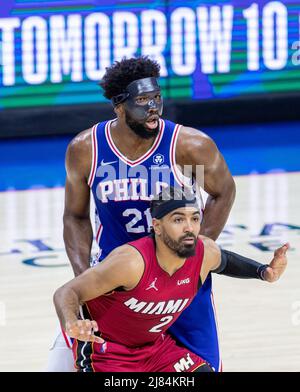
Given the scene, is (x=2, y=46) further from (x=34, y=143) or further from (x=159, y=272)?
(x=159, y=272)

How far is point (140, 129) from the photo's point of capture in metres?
5.79

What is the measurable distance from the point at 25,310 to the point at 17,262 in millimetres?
1186

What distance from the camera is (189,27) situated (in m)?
13.5

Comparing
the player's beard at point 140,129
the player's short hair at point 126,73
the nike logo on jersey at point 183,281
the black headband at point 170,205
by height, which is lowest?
the nike logo on jersey at point 183,281

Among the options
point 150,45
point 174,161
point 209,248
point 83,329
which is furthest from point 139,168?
point 150,45

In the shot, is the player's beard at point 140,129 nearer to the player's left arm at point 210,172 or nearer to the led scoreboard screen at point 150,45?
the player's left arm at point 210,172

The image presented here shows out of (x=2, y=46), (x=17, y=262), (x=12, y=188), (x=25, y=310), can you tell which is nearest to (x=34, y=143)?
(x=2, y=46)

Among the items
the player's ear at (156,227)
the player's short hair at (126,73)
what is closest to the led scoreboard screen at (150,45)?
the player's short hair at (126,73)

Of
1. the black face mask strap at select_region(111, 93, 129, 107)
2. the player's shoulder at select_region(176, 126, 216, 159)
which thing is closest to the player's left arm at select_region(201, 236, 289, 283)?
the player's shoulder at select_region(176, 126, 216, 159)

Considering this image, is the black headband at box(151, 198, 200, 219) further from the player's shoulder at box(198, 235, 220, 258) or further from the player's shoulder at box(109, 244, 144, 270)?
the player's shoulder at box(198, 235, 220, 258)

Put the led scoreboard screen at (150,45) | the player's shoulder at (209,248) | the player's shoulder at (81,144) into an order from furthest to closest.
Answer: the led scoreboard screen at (150,45) < the player's shoulder at (81,144) < the player's shoulder at (209,248)

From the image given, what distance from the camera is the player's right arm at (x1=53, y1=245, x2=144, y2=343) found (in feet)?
16.2

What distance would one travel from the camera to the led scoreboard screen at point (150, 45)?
1312 centimetres

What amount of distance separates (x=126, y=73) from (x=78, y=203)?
718 millimetres
